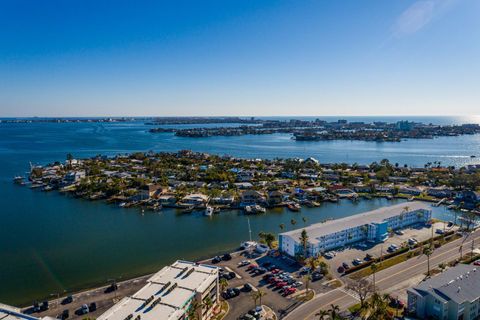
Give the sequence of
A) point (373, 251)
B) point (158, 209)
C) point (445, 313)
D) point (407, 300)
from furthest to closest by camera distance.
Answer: point (158, 209) → point (373, 251) → point (407, 300) → point (445, 313)

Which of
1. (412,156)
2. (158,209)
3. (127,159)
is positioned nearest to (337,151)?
(412,156)

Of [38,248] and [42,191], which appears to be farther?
[42,191]

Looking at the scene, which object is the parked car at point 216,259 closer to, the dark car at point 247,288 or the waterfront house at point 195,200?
the dark car at point 247,288

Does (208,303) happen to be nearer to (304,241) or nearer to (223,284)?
(223,284)

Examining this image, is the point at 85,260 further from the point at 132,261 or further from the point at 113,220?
the point at 113,220

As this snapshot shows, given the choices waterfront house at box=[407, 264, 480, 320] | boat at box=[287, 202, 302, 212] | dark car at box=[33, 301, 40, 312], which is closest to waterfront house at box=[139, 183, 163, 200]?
boat at box=[287, 202, 302, 212]

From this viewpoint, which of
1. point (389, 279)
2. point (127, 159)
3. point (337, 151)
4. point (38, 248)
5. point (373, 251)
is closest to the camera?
point (389, 279)

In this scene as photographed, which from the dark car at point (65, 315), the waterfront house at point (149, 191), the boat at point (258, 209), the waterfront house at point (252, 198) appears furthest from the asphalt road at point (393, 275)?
the waterfront house at point (149, 191)
